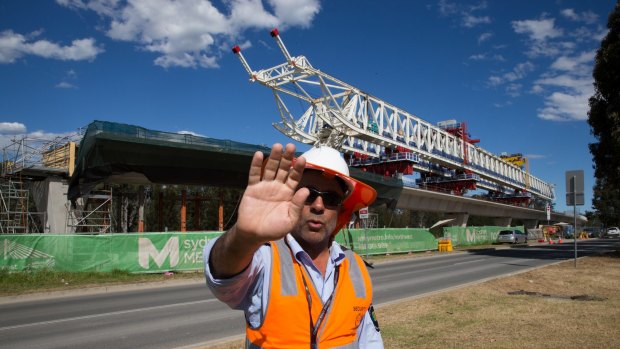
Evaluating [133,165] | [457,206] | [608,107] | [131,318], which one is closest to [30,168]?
[133,165]

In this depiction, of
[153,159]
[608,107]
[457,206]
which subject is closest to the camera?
[608,107]

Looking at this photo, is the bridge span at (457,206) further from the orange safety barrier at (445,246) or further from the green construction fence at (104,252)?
the green construction fence at (104,252)

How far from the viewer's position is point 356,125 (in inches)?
1686

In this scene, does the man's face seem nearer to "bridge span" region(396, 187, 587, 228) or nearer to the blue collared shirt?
the blue collared shirt

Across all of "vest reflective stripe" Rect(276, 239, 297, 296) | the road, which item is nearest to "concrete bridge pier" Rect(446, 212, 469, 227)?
the road

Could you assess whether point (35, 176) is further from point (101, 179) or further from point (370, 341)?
point (370, 341)

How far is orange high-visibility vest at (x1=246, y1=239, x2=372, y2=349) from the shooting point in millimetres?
1973

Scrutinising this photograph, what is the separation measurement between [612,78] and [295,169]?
28186mm

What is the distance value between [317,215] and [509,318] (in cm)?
735

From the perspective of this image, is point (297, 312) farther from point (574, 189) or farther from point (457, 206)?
point (457, 206)

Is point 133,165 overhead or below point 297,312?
overhead

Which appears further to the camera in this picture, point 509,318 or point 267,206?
point 509,318

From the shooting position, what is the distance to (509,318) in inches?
330

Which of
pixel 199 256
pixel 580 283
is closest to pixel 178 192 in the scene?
pixel 199 256
